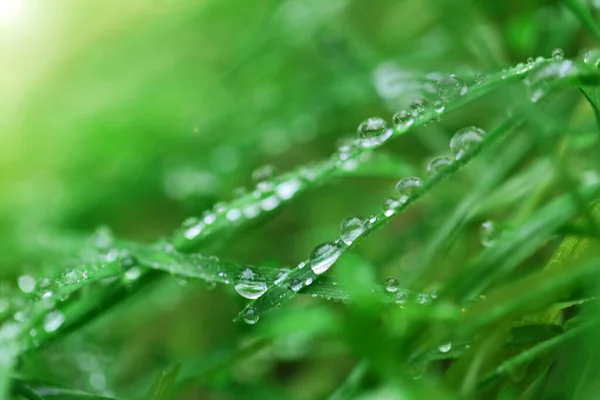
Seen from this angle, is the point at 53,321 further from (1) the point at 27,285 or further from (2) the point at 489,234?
(2) the point at 489,234

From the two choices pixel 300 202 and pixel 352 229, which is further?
pixel 300 202

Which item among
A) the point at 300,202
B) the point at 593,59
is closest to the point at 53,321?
the point at 593,59

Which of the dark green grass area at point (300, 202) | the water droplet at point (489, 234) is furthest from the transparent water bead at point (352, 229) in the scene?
the water droplet at point (489, 234)

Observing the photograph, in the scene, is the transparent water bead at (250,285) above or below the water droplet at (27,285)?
below

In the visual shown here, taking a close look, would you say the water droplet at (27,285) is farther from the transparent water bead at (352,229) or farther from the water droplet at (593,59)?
the water droplet at (593,59)

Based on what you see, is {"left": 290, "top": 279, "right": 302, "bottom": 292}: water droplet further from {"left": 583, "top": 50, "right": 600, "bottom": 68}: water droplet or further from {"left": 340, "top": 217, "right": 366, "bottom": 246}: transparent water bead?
{"left": 583, "top": 50, "right": 600, "bottom": 68}: water droplet

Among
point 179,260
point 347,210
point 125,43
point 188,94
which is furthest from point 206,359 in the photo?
point 125,43
